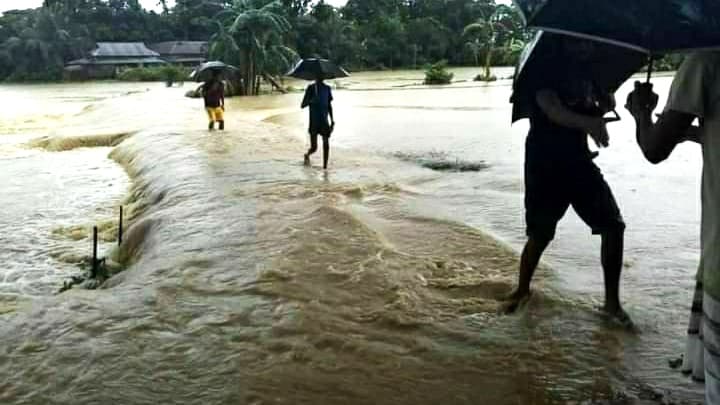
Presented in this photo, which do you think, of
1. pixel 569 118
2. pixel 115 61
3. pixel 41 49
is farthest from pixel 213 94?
pixel 41 49

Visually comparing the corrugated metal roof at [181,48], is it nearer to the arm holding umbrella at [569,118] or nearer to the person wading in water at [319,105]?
the person wading in water at [319,105]

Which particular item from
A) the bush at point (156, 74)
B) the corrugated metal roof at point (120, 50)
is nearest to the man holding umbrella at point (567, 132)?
the bush at point (156, 74)

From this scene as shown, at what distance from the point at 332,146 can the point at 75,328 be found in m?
9.90

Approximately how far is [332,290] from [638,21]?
10.5 feet

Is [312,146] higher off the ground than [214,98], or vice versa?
[214,98]

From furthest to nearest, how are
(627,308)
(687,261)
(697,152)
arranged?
(697,152) < (687,261) < (627,308)

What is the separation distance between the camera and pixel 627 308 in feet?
15.1

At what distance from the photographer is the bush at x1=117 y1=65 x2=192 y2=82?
160ft

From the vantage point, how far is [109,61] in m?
57.0

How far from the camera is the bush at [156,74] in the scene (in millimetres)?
48812

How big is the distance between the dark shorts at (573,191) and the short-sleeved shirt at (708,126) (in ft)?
5.58

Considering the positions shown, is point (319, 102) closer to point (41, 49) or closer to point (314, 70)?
point (314, 70)

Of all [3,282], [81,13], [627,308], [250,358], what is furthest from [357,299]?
[81,13]

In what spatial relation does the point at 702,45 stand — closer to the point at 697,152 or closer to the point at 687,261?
the point at 687,261
